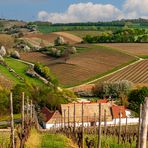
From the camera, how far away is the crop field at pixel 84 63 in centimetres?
8725

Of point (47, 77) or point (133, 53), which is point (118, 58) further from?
point (47, 77)

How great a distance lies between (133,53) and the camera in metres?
103

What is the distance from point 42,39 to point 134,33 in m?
37.8

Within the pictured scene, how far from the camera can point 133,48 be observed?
110m

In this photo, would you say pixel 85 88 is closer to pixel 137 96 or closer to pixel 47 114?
pixel 137 96

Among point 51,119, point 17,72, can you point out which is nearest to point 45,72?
point 17,72

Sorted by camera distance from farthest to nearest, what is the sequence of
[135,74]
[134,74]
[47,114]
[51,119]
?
1. [134,74]
2. [135,74]
3. [47,114]
4. [51,119]

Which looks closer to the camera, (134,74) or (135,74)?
(135,74)

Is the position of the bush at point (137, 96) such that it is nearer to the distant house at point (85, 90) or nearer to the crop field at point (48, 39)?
the distant house at point (85, 90)

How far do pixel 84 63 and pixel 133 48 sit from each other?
18.0 meters

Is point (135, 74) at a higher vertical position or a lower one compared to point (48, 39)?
lower

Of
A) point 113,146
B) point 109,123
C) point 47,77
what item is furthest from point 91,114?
point 47,77

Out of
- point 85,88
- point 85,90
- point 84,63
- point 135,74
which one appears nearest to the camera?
point 85,90

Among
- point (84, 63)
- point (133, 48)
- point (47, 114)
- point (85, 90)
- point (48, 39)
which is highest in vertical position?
point (133, 48)
